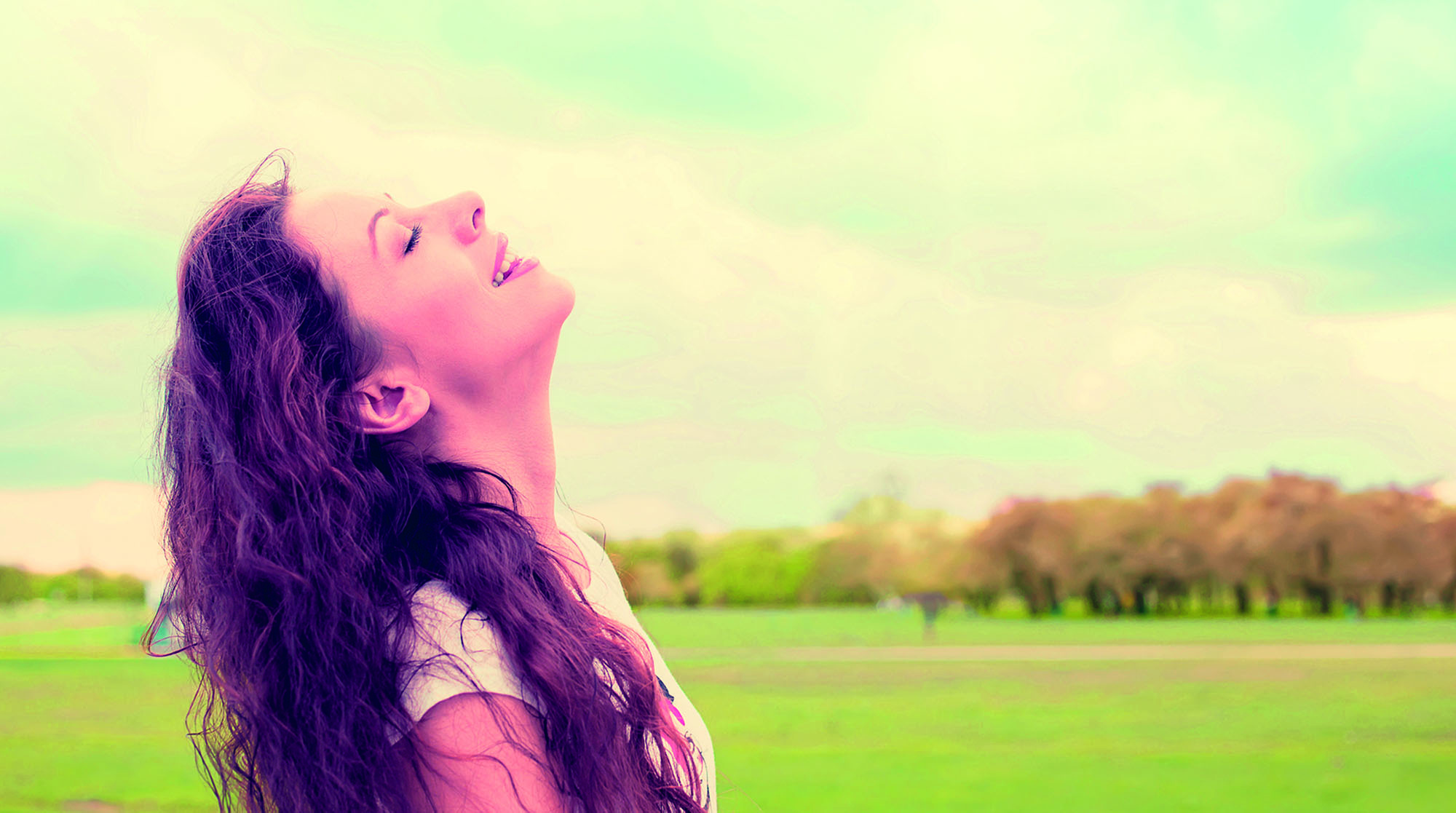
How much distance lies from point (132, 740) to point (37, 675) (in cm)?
1892

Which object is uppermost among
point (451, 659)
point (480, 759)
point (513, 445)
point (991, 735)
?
point (513, 445)

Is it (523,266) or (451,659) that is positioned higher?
(523,266)

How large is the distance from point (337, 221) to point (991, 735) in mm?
20016

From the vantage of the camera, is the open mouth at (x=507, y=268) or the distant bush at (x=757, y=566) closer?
the open mouth at (x=507, y=268)

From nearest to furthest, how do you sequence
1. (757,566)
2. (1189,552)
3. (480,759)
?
(480,759) → (1189,552) → (757,566)

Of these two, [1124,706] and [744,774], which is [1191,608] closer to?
[1124,706]

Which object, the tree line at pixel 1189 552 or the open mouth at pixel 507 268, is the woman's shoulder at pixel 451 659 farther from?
the tree line at pixel 1189 552

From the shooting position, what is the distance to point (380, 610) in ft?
5.04

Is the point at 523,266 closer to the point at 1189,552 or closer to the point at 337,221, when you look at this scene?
the point at 337,221

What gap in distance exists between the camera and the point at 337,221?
5.79 feet

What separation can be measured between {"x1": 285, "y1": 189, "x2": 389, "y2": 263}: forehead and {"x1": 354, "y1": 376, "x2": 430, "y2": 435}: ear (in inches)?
7.7

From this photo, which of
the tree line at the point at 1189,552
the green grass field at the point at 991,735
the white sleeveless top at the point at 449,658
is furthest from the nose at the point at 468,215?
the tree line at the point at 1189,552

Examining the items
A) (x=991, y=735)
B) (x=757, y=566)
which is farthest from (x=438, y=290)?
(x=757, y=566)

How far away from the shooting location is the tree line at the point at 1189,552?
58969mm
